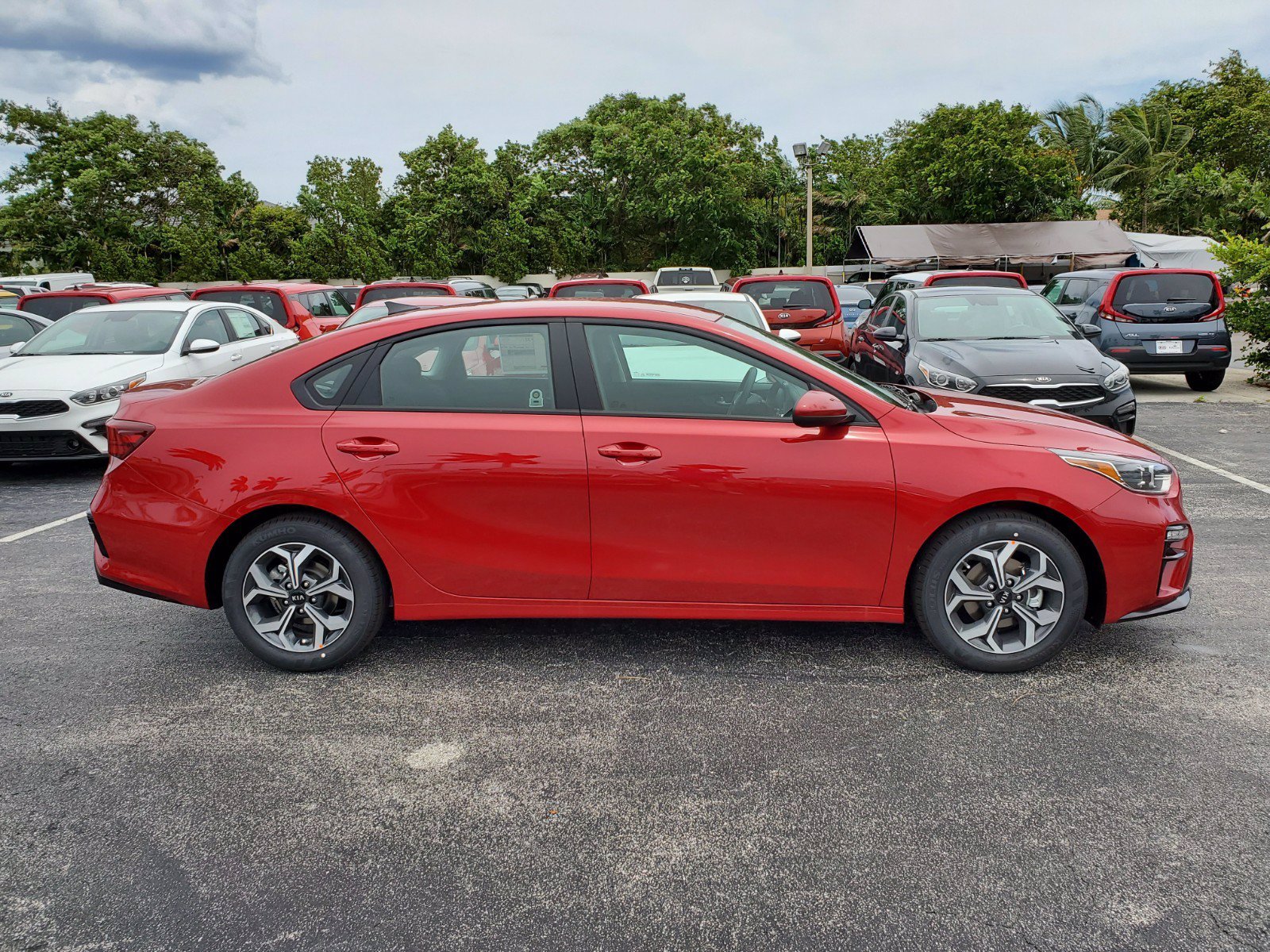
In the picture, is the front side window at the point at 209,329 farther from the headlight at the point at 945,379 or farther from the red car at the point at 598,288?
the headlight at the point at 945,379

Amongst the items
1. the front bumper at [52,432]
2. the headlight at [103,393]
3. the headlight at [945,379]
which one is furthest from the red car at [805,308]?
the front bumper at [52,432]

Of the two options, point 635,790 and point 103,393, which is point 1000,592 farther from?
point 103,393

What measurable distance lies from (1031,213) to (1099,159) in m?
8.83

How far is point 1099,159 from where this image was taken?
45000 mm

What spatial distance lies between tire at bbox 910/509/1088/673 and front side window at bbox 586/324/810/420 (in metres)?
0.88

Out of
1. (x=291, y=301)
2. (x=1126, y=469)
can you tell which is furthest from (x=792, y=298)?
(x=1126, y=469)

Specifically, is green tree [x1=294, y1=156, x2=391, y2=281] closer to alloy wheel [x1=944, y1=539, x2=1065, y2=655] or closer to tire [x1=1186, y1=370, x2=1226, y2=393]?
tire [x1=1186, y1=370, x2=1226, y2=393]

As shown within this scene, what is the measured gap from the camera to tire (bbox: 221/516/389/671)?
4051mm

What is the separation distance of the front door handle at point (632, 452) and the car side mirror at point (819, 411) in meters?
0.59

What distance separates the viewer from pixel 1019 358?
8781mm

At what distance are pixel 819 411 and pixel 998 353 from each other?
19.0 ft

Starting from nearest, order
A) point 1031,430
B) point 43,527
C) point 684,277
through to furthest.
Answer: point 1031,430
point 43,527
point 684,277

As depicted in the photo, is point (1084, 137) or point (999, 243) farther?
point (1084, 137)

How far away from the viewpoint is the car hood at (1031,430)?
402cm
